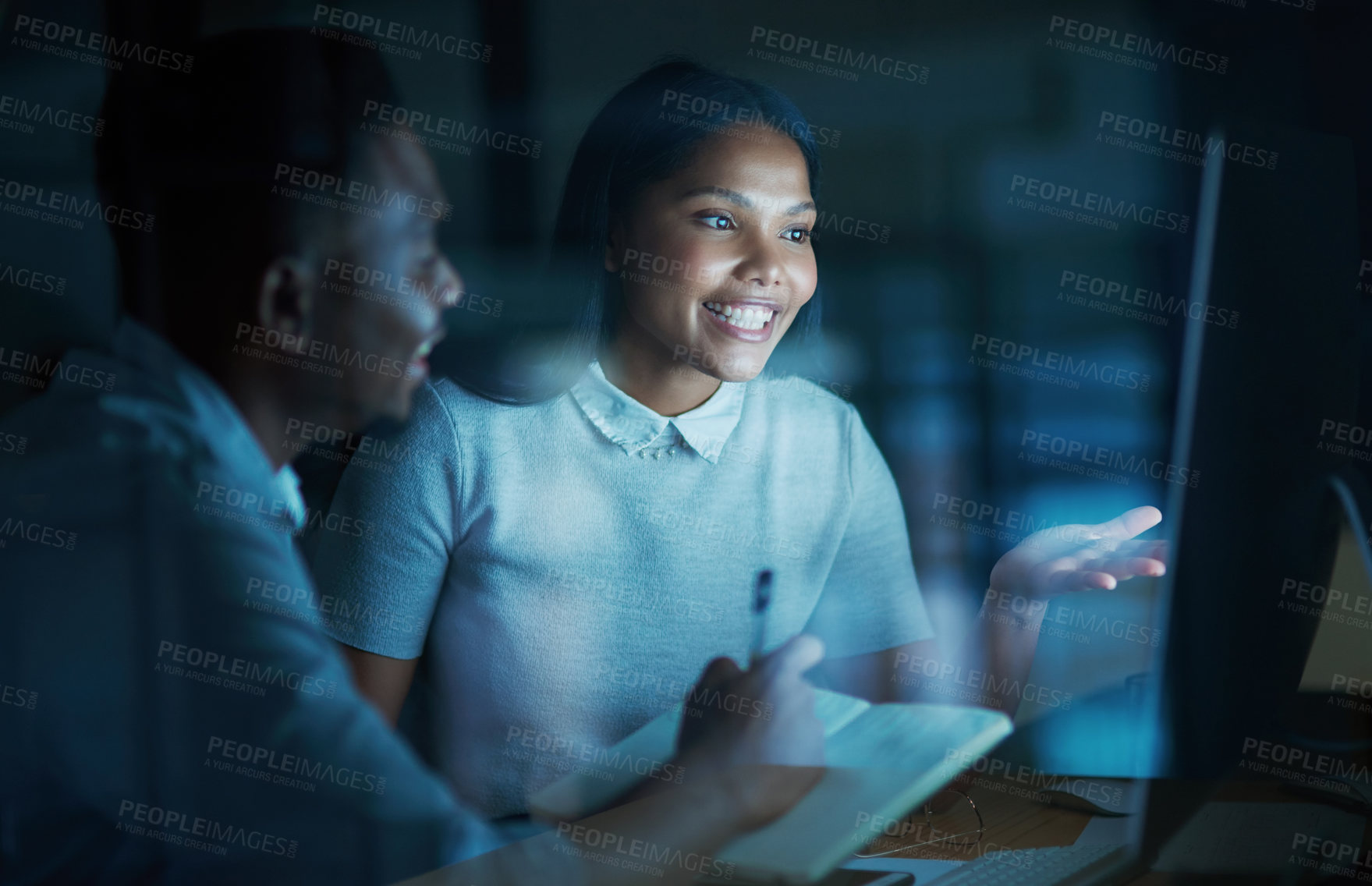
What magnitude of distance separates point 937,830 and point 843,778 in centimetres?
15

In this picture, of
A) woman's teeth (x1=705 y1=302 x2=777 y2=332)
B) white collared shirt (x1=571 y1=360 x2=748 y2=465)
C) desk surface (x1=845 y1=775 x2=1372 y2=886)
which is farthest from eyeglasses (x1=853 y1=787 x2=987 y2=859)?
woman's teeth (x1=705 y1=302 x2=777 y2=332)

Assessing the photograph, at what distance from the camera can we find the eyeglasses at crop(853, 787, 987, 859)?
119 centimetres

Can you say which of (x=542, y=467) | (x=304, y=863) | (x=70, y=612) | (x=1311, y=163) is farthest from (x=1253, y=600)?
(x=70, y=612)

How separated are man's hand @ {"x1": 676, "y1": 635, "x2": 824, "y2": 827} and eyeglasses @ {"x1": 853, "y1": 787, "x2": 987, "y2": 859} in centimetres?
12

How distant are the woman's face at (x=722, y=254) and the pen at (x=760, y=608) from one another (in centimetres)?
26

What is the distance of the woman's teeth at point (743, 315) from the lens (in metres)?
1.22

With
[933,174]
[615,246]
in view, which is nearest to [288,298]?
[615,246]

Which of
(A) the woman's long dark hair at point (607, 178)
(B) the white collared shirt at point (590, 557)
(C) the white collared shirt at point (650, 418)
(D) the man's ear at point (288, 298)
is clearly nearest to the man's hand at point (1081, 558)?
(B) the white collared shirt at point (590, 557)

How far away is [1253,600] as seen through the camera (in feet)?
3.22

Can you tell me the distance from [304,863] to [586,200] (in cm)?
93

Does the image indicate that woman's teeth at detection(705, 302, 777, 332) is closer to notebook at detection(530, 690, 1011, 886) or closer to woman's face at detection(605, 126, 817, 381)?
woman's face at detection(605, 126, 817, 381)

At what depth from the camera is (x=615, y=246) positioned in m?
1.21

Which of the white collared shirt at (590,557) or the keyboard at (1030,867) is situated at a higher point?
the white collared shirt at (590,557)

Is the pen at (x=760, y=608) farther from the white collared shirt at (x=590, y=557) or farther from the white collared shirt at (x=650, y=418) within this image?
the white collared shirt at (x=650, y=418)
